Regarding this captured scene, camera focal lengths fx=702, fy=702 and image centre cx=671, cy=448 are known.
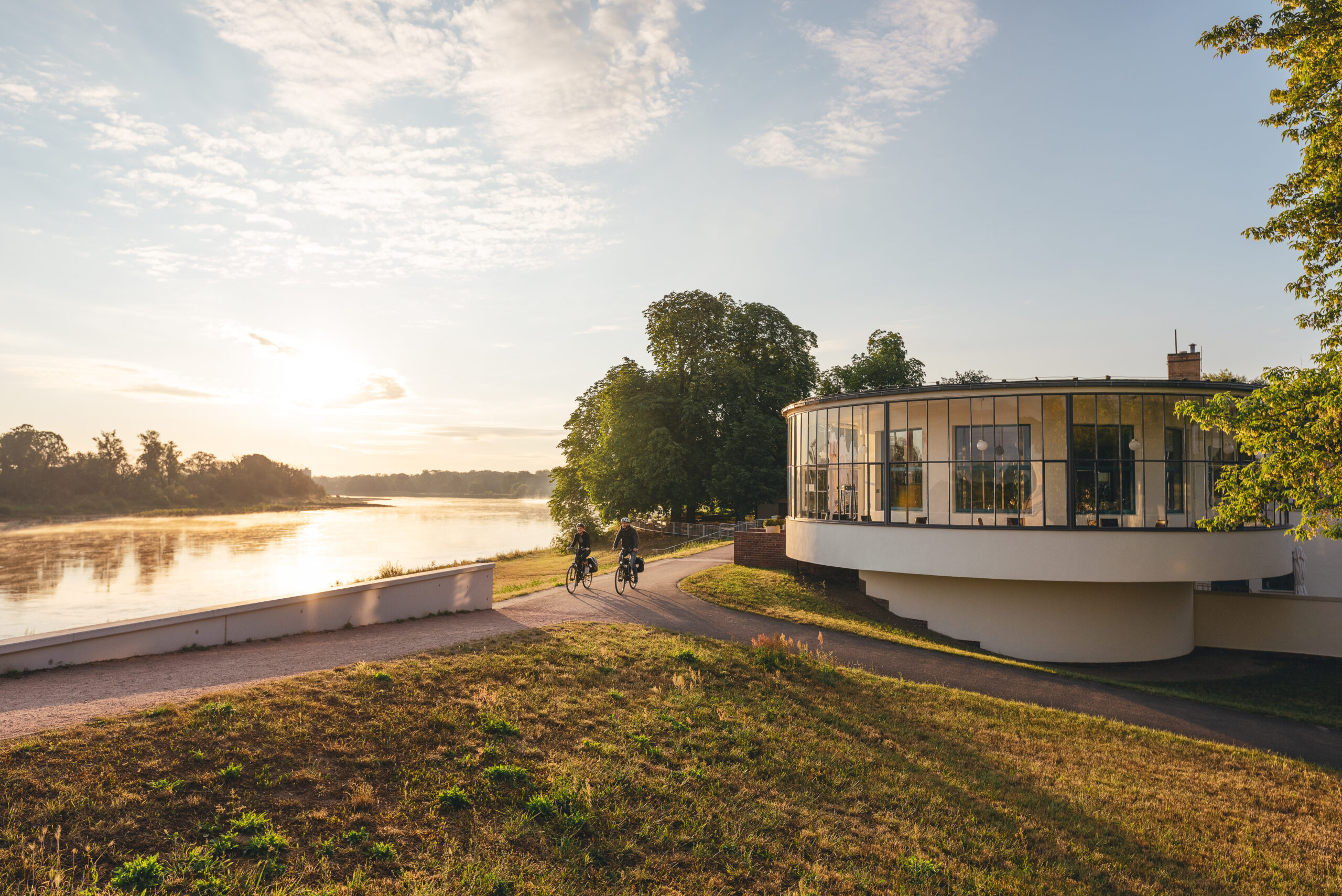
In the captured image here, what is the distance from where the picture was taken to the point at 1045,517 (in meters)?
16.7

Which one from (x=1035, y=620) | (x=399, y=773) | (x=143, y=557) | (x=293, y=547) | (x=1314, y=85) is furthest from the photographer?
(x=293, y=547)

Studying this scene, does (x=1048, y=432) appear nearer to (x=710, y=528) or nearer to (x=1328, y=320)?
(x=1328, y=320)

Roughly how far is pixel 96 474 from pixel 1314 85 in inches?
3353

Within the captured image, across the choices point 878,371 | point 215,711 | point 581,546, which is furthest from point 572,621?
point 878,371

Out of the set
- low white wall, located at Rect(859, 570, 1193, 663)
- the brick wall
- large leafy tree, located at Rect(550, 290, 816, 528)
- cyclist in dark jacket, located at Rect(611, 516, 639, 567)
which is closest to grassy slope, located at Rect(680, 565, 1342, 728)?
low white wall, located at Rect(859, 570, 1193, 663)

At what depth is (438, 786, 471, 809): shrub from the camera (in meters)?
5.63

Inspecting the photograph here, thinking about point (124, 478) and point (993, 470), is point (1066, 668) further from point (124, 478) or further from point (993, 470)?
point (124, 478)

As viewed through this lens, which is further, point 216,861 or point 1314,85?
point 1314,85

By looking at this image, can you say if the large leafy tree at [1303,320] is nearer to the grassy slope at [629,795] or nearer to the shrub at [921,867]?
the grassy slope at [629,795]

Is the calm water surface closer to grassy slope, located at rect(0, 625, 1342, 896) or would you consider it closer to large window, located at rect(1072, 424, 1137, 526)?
grassy slope, located at rect(0, 625, 1342, 896)

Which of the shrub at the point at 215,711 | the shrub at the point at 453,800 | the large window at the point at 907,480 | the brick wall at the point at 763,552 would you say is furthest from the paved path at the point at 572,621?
the large window at the point at 907,480

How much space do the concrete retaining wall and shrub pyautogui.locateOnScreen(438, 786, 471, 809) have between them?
2213 centimetres

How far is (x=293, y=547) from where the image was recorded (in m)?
47.3

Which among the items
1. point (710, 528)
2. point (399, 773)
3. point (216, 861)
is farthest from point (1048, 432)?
point (710, 528)
